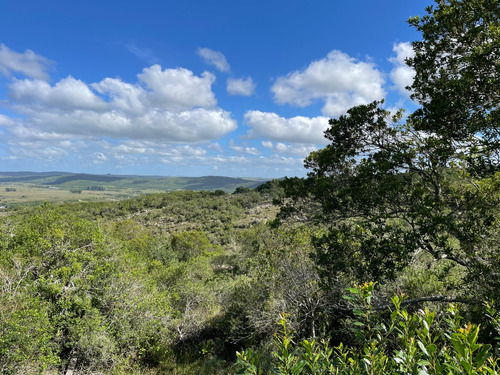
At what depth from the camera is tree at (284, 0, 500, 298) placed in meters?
5.82

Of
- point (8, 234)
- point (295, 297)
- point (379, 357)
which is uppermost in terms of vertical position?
point (379, 357)

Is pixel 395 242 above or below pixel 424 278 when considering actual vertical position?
above

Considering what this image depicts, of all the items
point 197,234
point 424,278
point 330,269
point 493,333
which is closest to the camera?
point 493,333

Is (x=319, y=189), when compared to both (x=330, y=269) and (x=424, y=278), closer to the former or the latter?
(x=330, y=269)

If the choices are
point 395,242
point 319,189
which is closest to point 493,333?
point 395,242

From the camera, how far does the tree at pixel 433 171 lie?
5.82 meters

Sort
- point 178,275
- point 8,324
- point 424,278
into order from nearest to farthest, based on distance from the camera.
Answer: point 8,324
point 424,278
point 178,275

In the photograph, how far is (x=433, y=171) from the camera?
693 centimetres

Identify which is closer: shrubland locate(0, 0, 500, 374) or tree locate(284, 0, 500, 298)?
shrubland locate(0, 0, 500, 374)

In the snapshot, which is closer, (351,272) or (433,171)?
(433,171)

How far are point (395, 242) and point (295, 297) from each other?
606cm

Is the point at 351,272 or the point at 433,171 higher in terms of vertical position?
the point at 433,171

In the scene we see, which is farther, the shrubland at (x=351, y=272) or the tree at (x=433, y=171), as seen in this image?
the tree at (x=433, y=171)

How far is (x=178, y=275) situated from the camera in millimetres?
18938
